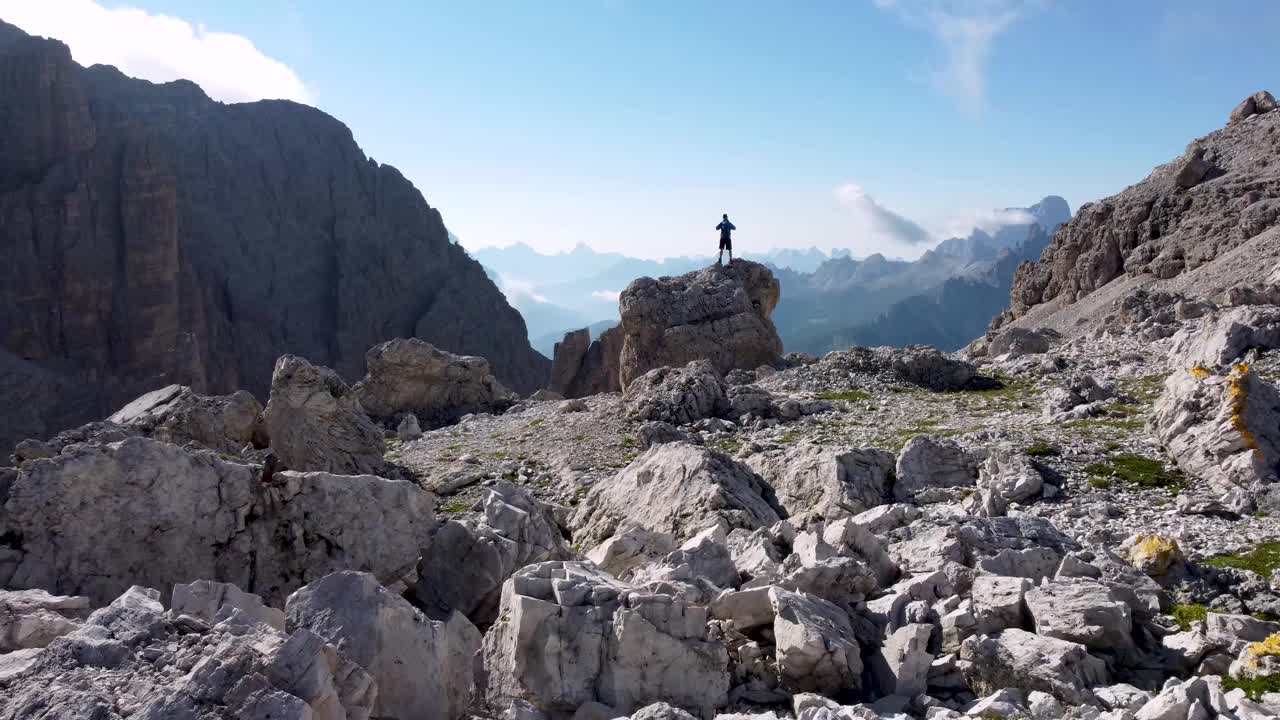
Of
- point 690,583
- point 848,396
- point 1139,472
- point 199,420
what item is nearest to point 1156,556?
point 1139,472

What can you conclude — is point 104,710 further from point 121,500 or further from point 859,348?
point 859,348

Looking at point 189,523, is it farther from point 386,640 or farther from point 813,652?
point 813,652

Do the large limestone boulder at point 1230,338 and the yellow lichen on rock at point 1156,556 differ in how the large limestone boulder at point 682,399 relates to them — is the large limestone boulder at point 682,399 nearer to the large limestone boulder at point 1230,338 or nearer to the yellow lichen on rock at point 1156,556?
the large limestone boulder at point 1230,338

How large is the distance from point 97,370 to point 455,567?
115 m

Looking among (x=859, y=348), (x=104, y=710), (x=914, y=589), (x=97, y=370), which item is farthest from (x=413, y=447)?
(x=97, y=370)

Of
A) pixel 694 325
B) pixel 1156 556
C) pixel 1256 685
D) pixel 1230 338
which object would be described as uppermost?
pixel 694 325

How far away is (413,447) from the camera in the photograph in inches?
1447

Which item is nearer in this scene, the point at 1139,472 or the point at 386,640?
the point at 386,640

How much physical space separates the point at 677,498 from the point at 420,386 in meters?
28.7

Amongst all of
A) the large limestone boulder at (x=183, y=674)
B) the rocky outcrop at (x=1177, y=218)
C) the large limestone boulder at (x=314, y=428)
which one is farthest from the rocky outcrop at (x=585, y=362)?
the large limestone boulder at (x=183, y=674)

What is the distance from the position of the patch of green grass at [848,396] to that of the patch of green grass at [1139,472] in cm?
1385

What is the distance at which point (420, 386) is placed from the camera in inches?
1799

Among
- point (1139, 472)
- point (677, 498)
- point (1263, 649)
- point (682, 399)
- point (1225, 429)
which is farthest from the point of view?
point (682, 399)

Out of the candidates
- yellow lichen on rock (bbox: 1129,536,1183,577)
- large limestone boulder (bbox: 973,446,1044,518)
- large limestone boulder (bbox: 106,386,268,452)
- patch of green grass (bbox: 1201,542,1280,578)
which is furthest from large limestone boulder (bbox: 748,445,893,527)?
large limestone boulder (bbox: 106,386,268,452)
